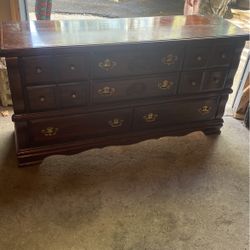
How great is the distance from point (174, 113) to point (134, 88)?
1.16 feet

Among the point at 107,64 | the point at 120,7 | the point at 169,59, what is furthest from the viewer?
the point at 120,7

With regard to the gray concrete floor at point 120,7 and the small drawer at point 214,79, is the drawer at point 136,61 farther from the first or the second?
the gray concrete floor at point 120,7

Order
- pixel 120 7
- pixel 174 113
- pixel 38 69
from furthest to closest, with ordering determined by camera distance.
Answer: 1. pixel 120 7
2. pixel 174 113
3. pixel 38 69

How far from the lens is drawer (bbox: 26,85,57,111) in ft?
4.94

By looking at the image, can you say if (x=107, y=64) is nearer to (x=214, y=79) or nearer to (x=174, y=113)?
(x=174, y=113)

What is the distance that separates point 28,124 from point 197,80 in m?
1.00

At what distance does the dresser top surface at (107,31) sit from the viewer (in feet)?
4.74

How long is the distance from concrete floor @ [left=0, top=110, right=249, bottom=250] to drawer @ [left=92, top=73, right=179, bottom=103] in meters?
0.40

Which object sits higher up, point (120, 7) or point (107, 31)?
point (107, 31)

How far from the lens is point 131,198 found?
163 cm

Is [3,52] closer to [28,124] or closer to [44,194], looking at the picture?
[28,124]

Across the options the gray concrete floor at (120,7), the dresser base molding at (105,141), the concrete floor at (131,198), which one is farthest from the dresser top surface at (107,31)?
the gray concrete floor at (120,7)

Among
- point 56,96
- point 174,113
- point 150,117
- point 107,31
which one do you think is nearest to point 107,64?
point 107,31

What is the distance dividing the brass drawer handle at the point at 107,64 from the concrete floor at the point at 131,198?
0.59m
